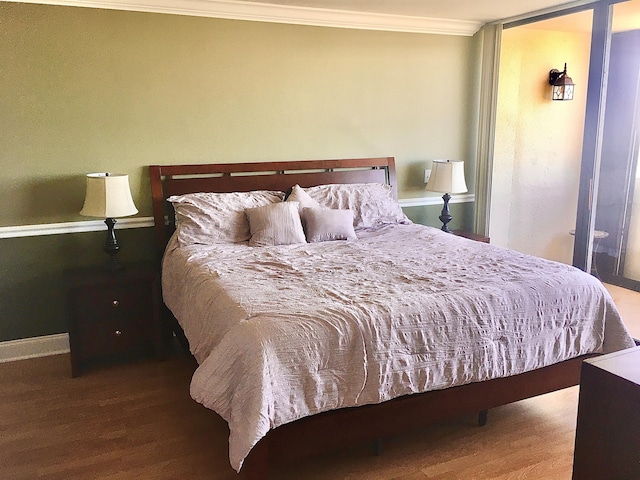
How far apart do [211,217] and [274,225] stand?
0.41 meters

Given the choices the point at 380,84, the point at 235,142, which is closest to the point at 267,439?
the point at 235,142

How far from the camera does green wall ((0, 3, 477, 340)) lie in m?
3.38

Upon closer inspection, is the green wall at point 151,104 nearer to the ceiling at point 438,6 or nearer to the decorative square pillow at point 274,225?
the ceiling at point 438,6

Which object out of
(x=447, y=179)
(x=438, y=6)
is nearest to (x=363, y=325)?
(x=447, y=179)

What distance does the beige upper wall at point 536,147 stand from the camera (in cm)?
432

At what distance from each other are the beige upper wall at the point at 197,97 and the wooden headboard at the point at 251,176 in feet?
0.27

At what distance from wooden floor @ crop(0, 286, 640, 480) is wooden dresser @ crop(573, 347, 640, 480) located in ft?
3.24

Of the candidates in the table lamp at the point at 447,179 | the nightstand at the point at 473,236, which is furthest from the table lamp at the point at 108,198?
the nightstand at the point at 473,236

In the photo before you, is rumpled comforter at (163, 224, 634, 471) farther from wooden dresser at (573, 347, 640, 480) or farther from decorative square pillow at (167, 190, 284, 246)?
wooden dresser at (573, 347, 640, 480)

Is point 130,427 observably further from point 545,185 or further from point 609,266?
point 545,185

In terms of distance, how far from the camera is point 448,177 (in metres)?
4.34

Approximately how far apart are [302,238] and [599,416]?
7.78ft

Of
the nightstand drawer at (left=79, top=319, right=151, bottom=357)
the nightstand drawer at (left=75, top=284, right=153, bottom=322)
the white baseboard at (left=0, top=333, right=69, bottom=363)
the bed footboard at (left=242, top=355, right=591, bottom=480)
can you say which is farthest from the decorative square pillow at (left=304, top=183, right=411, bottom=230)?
the white baseboard at (left=0, top=333, right=69, bottom=363)

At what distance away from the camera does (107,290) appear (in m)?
3.33
